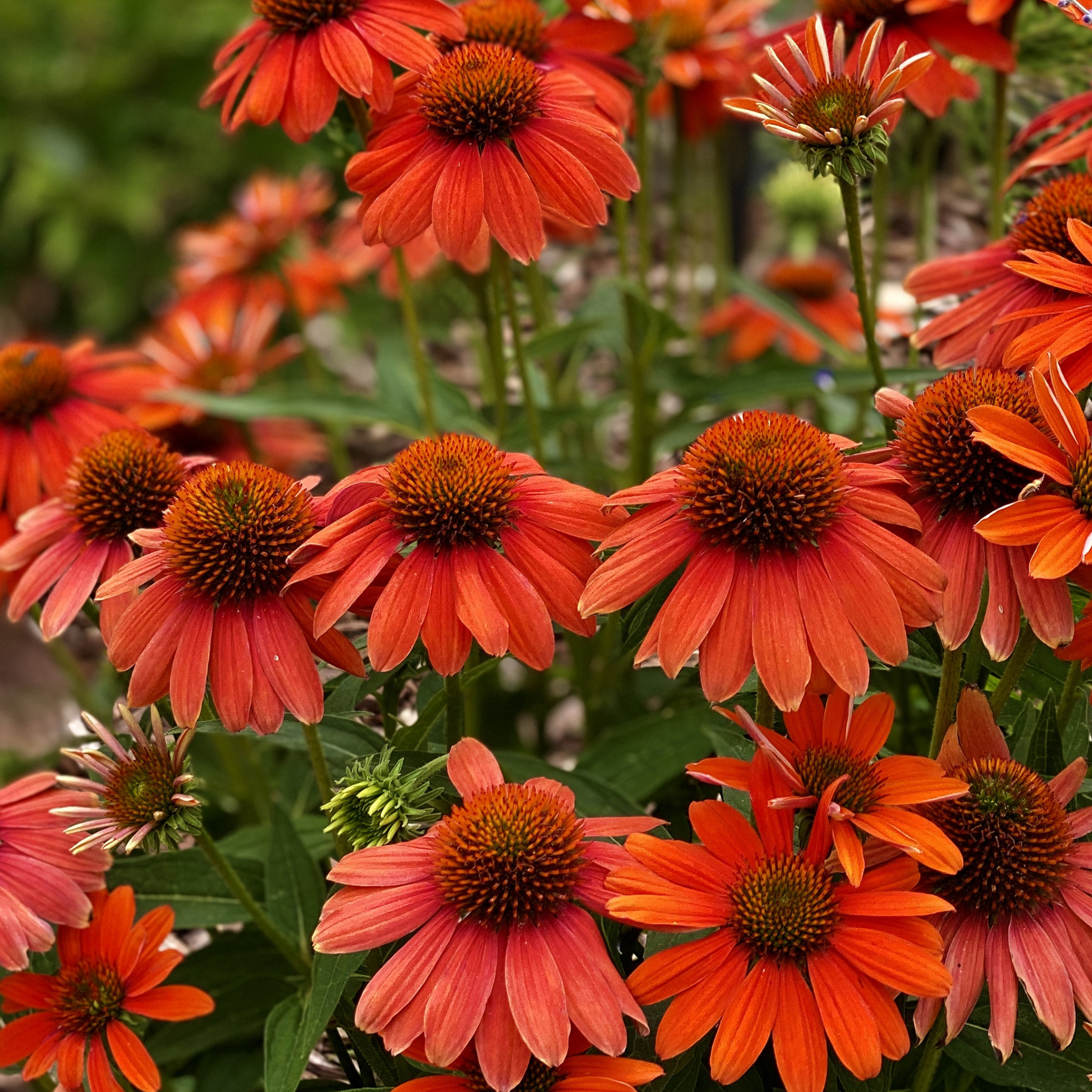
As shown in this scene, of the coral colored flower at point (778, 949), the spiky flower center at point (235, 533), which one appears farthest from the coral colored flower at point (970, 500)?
the spiky flower center at point (235, 533)

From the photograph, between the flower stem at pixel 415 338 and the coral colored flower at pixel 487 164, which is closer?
the coral colored flower at pixel 487 164

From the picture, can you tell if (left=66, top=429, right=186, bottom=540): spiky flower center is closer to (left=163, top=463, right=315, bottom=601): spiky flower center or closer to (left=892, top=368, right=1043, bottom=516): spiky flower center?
(left=163, top=463, right=315, bottom=601): spiky flower center

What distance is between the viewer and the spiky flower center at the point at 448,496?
71 centimetres

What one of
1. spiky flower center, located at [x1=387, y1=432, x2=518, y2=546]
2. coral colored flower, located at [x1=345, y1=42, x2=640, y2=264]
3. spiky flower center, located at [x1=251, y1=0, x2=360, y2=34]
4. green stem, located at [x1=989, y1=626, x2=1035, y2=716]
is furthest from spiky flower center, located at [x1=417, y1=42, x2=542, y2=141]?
green stem, located at [x1=989, y1=626, x2=1035, y2=716]

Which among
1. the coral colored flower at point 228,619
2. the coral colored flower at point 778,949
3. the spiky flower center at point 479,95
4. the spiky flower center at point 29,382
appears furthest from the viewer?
the spiky flower center at point 29,382

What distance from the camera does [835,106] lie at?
2.45 ft

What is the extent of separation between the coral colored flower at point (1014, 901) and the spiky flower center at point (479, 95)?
1.61 ft

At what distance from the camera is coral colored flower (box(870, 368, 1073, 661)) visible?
2.14 feet

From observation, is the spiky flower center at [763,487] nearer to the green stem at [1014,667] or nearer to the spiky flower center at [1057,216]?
the green stem at [1014,667]

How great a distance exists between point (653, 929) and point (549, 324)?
89 centimetres

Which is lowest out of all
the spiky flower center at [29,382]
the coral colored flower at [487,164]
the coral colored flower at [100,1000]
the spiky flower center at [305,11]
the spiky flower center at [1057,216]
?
the coral colored flower at [100,1000]

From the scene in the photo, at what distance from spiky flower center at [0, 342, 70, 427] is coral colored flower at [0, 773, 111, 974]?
39cm

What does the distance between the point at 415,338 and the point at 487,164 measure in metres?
0.34

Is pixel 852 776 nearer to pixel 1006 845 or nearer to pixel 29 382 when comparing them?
pixel 1006 845
